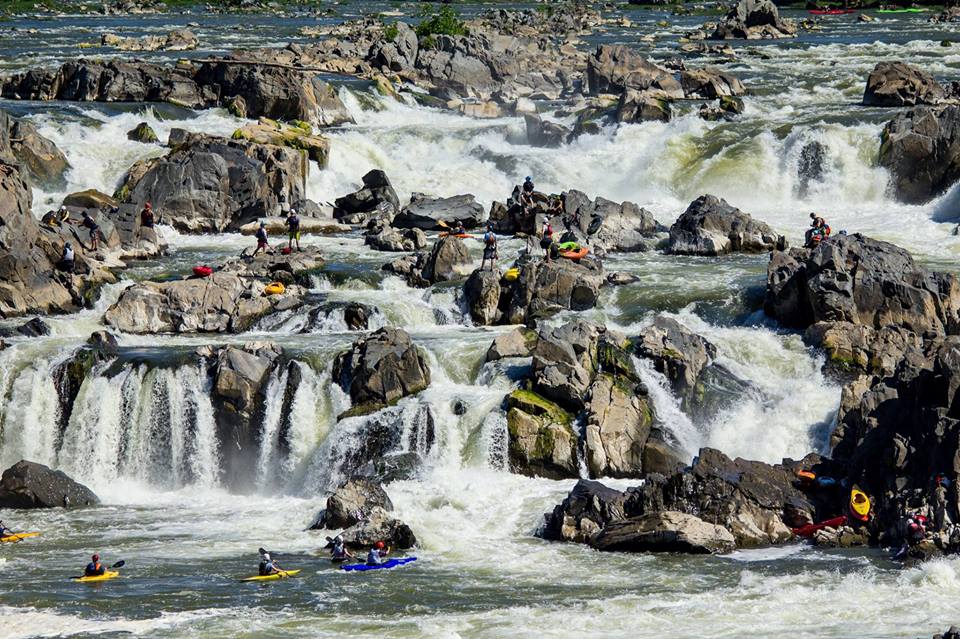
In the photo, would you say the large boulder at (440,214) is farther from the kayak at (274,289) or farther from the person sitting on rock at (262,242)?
the kayak at (274,289)

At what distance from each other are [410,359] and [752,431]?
9.83m

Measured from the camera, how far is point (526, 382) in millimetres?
39438

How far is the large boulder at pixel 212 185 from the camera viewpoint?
2247 inches

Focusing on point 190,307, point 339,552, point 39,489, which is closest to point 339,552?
point 339,552

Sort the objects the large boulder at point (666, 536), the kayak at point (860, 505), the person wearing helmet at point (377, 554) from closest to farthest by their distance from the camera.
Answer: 1. the person wearing helmet at point (377, 554)
2. the large boulder at point (666, 536)
3. the kayak at point (860, 505)

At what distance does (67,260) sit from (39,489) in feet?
40.9

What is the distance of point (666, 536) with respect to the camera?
3191 cm

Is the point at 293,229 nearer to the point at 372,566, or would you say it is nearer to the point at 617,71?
the point at 372,566

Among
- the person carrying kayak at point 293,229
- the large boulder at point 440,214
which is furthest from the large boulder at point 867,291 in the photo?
the person carrying kayak at point 293,229

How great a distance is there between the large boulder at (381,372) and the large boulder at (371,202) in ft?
63.6

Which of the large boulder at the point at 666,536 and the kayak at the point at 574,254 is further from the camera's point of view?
the kayak at the point at 574,254

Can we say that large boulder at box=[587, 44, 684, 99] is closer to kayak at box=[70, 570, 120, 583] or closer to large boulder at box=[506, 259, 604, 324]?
large boulder at box=[506, 259, 604, 324]

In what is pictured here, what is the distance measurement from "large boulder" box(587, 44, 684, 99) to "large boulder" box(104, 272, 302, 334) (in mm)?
41007

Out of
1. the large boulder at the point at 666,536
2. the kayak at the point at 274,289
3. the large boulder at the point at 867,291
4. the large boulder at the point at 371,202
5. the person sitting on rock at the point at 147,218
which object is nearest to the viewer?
the large boulder at the point at 666,536
